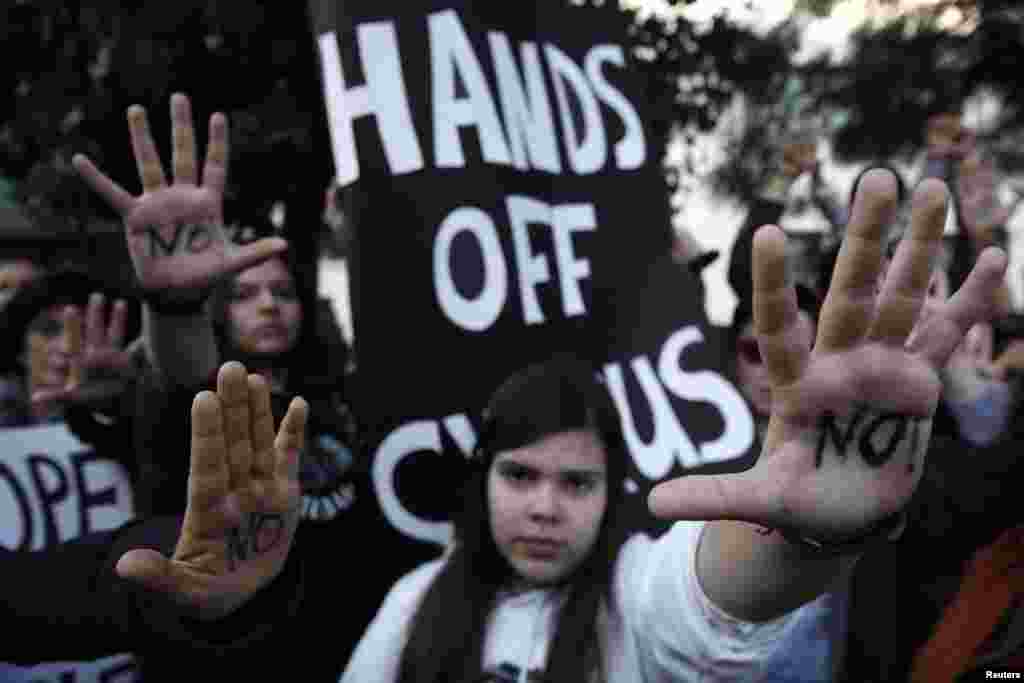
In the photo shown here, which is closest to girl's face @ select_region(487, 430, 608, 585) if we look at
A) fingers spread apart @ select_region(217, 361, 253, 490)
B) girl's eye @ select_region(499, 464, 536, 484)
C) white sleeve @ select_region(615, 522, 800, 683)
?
girl's eye @ select_region(499, 464, 536, 484)

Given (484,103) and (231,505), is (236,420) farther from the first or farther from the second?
(484,103)

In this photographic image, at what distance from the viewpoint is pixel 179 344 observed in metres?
1.93

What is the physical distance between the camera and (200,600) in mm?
1186

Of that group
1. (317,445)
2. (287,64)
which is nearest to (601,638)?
(317,445)

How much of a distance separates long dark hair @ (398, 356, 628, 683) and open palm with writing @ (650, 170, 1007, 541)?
0.53m

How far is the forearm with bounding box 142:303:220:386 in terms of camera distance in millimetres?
1918

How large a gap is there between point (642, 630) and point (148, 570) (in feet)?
1.90

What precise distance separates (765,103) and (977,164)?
2.76m

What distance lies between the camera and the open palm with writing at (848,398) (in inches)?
39.2

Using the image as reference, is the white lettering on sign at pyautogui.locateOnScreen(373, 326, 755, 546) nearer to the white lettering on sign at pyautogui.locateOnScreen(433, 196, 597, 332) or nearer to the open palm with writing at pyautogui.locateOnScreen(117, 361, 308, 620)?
the white lettering on sign at pyautogui.locateOnScreen(433, 196, 597, 332)

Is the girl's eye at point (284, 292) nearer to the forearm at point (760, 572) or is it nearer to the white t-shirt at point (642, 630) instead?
the white t-shirt at point (642, 630)

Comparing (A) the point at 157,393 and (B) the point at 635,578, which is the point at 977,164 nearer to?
(B) the point at 635,578

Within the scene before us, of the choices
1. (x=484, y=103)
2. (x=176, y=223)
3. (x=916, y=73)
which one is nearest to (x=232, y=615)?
(x=176, y=223)

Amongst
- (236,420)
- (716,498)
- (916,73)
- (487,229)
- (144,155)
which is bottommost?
(716,498)
